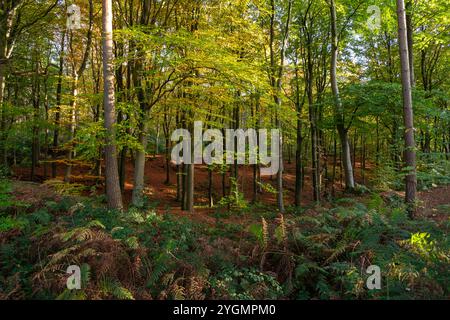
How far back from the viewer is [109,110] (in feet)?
27.0

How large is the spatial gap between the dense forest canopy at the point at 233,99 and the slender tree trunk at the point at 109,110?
0.11 ft

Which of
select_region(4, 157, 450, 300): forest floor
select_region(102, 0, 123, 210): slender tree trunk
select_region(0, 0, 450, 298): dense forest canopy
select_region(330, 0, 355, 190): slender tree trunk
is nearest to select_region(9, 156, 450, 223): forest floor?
select_region(0, 0, 450, 298): dense forest canopy

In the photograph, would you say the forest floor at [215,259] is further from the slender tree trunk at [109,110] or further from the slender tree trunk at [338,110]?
the slender tree trunk at [338,110]

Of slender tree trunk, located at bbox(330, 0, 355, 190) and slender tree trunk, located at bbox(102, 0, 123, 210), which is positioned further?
slender tree trunk, located at bbox(330, 0, 355, 190)

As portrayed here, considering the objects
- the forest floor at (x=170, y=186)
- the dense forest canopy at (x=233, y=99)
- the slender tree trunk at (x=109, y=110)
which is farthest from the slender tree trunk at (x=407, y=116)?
the slender tree trunk at (x=109, y=110)

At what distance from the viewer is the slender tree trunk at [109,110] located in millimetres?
8031

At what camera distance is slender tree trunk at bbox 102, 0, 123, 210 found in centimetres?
803

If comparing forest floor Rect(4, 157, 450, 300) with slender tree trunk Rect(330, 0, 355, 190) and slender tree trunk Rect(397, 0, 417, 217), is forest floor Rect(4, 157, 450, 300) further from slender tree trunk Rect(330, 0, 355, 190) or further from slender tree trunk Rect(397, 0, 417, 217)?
slender tree trunk Rect(330, 0, 355, 190)

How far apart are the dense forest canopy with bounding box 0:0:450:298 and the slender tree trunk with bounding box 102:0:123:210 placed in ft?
0.11

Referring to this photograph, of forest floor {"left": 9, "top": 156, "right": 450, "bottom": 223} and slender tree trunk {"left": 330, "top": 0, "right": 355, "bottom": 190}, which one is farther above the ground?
slender tree trunk {"left": 330, "top": 0, "right": 355, "bottom": 190}

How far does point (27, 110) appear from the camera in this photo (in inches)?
512

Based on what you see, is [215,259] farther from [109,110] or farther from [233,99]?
[233,99]

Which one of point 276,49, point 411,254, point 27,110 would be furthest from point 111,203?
point 276,49

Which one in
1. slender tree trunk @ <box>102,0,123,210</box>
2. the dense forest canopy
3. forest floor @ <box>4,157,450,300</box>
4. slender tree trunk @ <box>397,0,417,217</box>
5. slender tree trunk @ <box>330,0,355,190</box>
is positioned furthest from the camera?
slender tree trunk @ <box>330,0,355,190</box>
